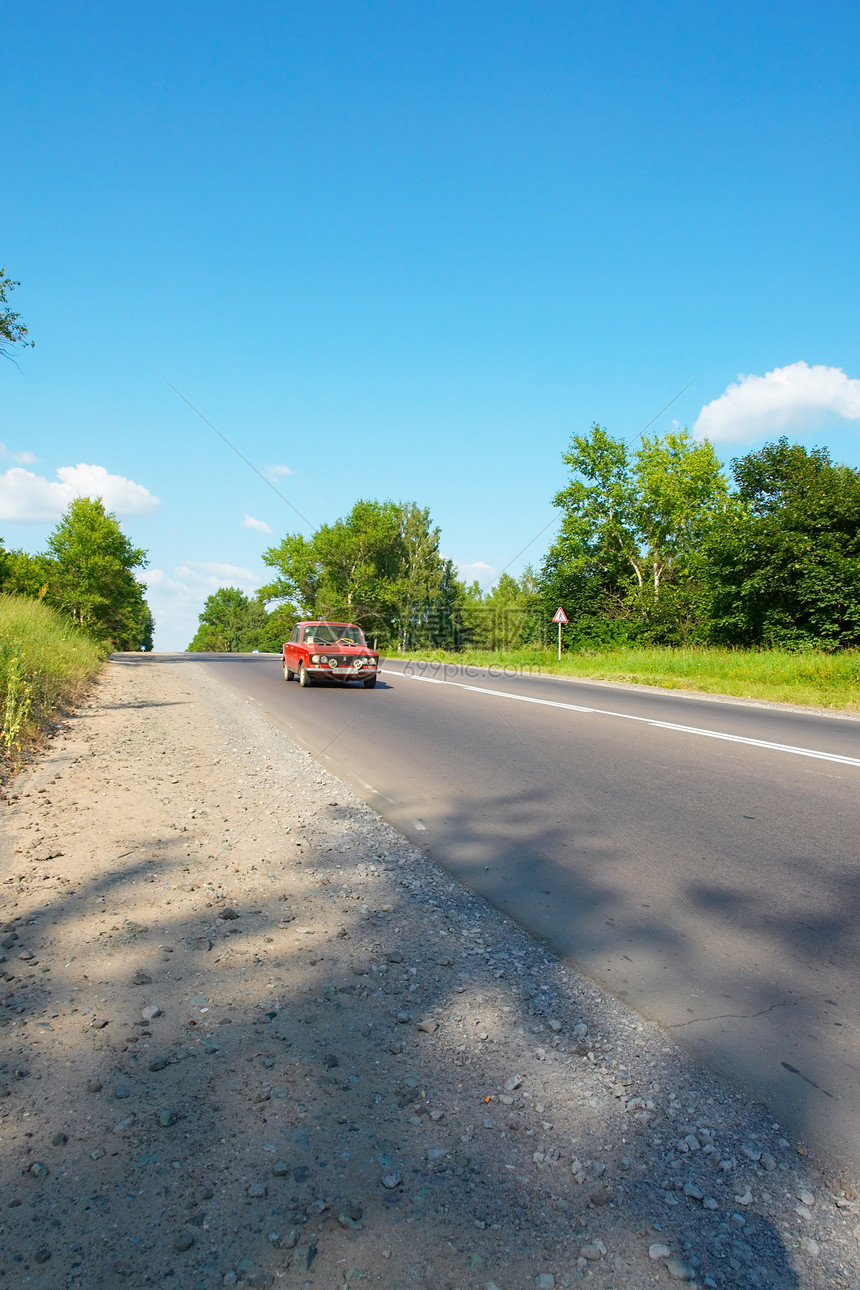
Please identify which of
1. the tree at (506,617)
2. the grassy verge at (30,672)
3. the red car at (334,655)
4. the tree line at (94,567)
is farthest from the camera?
the tree at (506,617)

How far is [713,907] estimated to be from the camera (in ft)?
12.9

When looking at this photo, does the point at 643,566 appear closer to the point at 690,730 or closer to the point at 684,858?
the point at 690,730

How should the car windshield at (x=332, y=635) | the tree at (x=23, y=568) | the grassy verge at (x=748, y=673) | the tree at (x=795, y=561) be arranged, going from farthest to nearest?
the tree at (x=23, y=568)
the tree at (x=795, y=561)
the car windshield at (x=332, y=635)
the grassy verge at (x=748, y=673)

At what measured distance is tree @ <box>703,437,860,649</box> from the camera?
23969 millimetres

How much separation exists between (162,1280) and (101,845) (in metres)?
3.47

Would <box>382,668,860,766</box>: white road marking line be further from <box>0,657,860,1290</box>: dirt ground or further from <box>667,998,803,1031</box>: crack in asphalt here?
<box>0,657,860,1290</box>: dirt ground

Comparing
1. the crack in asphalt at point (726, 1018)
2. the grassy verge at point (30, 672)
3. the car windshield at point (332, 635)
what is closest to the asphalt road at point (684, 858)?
the crack in asphalt at point (726, 1018)

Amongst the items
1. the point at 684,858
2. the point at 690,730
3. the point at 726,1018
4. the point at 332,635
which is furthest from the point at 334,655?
the point at 726,1018

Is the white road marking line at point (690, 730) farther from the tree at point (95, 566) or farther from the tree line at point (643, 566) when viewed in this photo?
the tree at point (95, 566)

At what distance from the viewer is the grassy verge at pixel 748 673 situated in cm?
1616

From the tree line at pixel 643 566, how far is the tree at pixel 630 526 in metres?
0.09

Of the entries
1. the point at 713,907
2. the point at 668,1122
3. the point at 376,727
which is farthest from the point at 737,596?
the point at 668,1122

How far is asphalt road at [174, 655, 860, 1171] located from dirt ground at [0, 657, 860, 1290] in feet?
0.78

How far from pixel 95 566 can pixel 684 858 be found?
42618 millimetres
